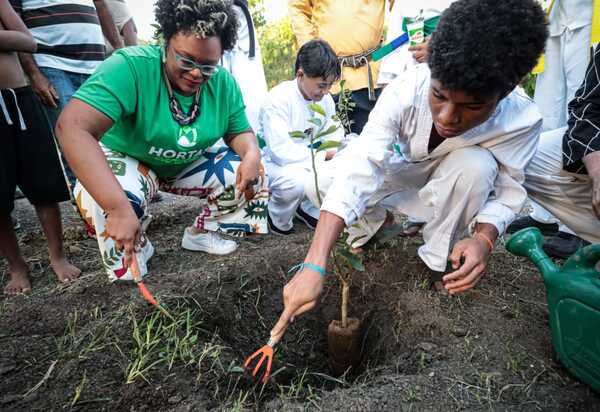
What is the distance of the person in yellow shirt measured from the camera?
300 cm

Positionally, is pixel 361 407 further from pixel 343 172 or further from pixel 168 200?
pixel 168 200

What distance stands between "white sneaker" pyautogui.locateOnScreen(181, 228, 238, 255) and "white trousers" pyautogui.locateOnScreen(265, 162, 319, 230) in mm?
467

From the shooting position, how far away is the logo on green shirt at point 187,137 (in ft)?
6.43

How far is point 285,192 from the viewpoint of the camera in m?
2.70

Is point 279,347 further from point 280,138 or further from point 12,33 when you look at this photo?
point 12,33

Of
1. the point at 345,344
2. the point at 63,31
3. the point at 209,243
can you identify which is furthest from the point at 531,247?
the point at 63,31

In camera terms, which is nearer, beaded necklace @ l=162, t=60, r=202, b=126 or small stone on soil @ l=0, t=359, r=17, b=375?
small stone on soil @ l=0, t=359, r=17, b=375

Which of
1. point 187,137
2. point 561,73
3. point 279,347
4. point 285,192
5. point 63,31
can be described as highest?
point 63,31

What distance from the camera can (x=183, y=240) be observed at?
8.08ft

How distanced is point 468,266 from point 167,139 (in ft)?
4.74

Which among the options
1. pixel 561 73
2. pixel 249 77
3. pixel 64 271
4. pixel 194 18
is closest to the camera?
pixel 194 18

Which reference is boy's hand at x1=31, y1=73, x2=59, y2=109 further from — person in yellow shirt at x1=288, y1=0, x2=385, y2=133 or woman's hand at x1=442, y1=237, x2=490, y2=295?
woman's hand at x1=442, y1=237, x2=490, y2=295

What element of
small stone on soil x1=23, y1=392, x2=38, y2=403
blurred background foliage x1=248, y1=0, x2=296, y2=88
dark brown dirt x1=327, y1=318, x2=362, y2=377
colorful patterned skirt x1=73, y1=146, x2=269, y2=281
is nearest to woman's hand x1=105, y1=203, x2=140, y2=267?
colorful patterned skirt x1=73, y1=146, x2=269, y2=281

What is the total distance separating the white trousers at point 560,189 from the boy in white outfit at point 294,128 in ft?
4.33
